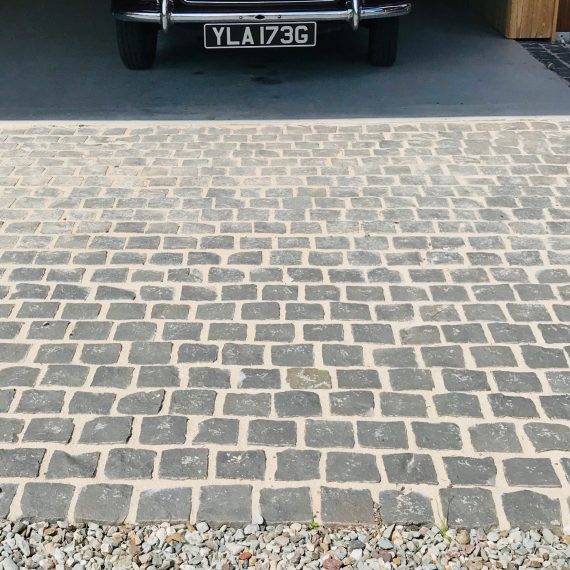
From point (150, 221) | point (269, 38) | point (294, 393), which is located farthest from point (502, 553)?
point (269, 38)

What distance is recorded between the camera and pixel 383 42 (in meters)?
7.51

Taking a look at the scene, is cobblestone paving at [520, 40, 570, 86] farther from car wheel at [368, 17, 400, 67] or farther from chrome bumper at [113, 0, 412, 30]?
chrome bumper at [113, 0, 412, 30]

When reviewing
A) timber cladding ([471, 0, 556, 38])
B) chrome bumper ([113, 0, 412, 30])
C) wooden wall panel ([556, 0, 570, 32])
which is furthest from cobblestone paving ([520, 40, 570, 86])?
chrome bumper ([113, 0, 412, 30])

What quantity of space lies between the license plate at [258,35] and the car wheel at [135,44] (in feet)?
2.97

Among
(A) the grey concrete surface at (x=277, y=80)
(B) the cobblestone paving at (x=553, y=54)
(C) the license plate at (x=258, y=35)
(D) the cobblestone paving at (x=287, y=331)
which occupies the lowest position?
(B) the cobblestone paving at (x=553, y=54)

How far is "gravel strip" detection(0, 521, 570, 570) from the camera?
259 cm

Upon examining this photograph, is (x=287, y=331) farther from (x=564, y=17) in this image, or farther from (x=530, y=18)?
(x=564, y=17)

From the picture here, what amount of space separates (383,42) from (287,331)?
4.46 m

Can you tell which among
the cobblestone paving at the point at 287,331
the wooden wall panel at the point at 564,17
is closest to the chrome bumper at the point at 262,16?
the cobblestone paving at the point at 287,331

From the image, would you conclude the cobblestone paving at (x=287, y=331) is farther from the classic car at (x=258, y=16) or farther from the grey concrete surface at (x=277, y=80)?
the classic car at (x=258, y=16)

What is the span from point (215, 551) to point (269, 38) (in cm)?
495

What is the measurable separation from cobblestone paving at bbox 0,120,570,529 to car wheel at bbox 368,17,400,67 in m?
1.94

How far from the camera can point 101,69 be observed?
7699 millimetres

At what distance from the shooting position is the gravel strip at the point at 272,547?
2594 millimetres
